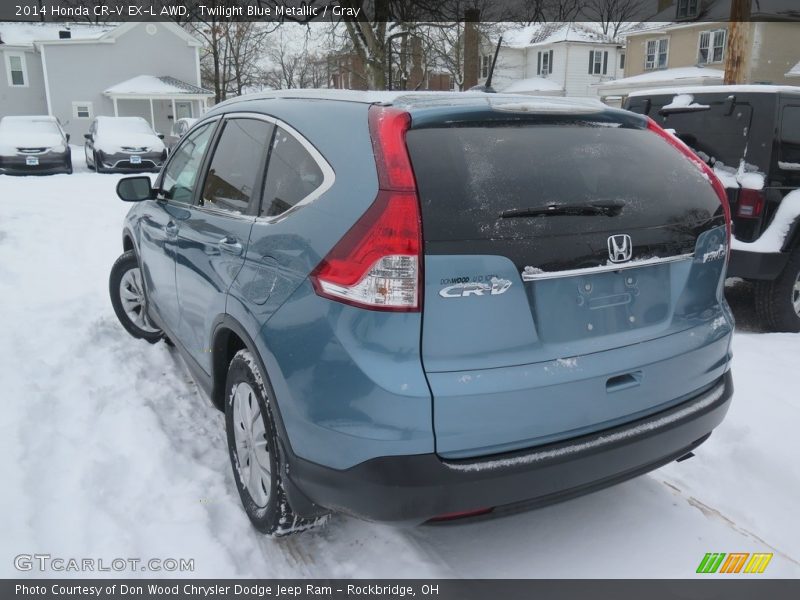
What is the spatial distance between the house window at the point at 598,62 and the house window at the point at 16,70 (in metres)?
34.0

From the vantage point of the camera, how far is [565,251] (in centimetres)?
226

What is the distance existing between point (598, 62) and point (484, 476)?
1794 inches

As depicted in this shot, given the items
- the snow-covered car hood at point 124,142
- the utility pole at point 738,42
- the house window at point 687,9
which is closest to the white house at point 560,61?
the house window at point 687,9

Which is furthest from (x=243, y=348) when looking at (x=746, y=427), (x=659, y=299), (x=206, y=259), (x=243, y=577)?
(x=746, y=427)

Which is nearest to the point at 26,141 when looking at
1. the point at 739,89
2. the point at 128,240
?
the point at 128,240

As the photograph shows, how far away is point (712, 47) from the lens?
111 feet

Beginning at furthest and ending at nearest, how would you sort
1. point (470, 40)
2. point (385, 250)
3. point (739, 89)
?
point (470, 40) → point (739, 89) → point (385, 250)

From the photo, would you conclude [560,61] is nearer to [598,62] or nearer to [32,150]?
[598,62]

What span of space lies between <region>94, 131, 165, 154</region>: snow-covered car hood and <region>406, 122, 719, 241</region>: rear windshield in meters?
19.0

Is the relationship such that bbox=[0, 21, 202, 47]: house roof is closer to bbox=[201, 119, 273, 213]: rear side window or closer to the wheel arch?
the wheel arch

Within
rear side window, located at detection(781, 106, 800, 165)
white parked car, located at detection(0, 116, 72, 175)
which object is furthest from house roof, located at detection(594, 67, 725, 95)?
rear side window, located at detection(781, 106, 800, 165)

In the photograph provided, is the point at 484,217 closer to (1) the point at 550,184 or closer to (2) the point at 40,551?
(1) the point at 550,184

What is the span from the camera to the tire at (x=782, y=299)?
5.79 m
